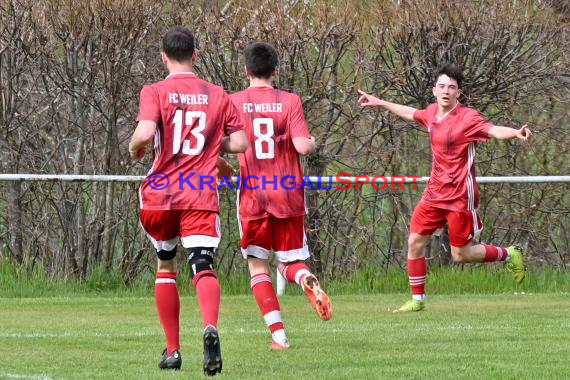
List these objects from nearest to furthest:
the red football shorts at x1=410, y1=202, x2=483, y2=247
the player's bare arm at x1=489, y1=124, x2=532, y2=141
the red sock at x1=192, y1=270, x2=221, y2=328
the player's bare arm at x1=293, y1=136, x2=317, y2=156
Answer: the red sock at x1=192, y1=270, x2=221, y2=328
the player's bare arm at x1=293, y1=136, x2=317, y2=156
the player's bare arm at x1=489, y1=124, x2=532, y2=141
the red football shorts at x1=410, y1=202, x2=483, y2=247

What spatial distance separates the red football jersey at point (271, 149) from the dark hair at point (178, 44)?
3.81 ft

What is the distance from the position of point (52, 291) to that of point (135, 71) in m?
2.52

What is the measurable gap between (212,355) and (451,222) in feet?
14.5

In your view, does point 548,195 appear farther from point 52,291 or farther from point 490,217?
point 52,291

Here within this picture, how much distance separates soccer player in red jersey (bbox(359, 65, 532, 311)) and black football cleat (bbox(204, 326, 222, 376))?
410cm

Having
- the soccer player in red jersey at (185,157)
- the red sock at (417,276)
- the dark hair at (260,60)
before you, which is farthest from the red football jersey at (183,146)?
the red sock at (417,276)

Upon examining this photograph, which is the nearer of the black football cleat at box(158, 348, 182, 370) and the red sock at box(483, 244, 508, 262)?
the black football cleat at box(158, 348, 182, 370)

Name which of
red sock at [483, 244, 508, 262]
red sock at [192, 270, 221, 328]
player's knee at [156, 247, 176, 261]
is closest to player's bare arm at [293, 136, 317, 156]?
player's knee at [156, 247, 176, 261]

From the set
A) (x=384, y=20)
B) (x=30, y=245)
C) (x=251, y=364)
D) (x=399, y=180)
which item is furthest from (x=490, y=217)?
(x=251, y=364)

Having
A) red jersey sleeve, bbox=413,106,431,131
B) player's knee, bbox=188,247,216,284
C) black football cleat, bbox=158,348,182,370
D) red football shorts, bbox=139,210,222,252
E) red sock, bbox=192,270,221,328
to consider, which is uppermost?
red jersey sleeve, bbox=413,106,431,131

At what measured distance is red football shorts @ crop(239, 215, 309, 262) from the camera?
27.3 ft

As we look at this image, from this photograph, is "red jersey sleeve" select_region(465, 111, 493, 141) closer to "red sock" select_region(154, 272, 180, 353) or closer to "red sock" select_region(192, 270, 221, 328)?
"red sock" select_region(154, 272, 180, 353)

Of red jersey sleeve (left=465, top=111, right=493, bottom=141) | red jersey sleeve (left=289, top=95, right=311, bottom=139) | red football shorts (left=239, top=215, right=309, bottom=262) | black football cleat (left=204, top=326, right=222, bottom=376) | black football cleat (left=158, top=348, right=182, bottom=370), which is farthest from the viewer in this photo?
red jersey sleeve (left=465, top=111, right=493, bottom=141)

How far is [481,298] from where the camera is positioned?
11.8m
